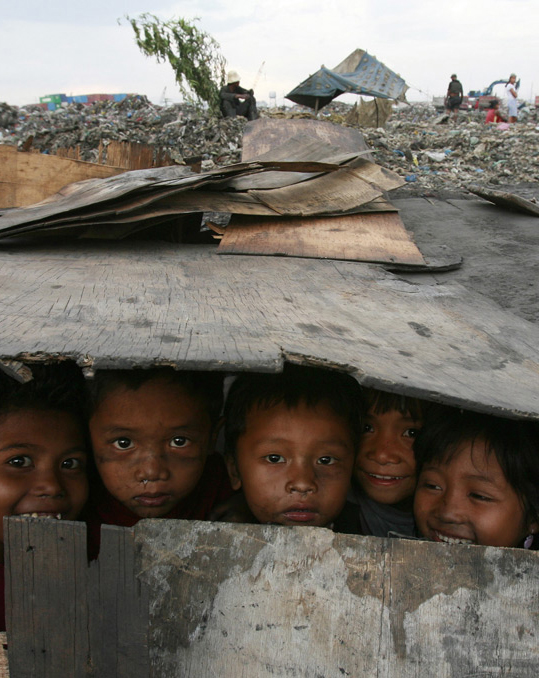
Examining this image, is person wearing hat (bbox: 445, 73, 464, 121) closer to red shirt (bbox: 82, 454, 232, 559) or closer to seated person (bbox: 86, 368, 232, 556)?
red shirt (bbox: 82, 454, 232, 559)

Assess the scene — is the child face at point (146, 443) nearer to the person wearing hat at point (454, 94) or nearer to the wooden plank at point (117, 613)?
the wooden plank at point (117, 613)

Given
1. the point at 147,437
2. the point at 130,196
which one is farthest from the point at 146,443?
the point at 130,196

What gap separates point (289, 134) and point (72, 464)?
9.01 feet

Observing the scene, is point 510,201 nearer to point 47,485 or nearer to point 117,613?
point 47,485

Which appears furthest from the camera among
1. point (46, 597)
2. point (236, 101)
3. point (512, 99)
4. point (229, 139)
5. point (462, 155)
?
point (512, 99)

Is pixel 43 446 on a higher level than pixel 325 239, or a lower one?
lower

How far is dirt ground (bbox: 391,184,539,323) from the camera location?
206 centimetres

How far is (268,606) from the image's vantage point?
3.60 feet

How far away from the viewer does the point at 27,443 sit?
5.18ft

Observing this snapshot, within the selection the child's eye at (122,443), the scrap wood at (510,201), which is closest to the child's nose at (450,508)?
the child's eye at (122,443)

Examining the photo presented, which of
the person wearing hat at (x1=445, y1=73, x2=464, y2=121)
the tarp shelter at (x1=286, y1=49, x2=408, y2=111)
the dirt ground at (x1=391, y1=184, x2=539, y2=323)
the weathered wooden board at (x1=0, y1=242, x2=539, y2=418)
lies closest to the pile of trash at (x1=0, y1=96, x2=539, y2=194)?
the tarp shelter at (x1=286, y1=49, x2=408, y2=111)

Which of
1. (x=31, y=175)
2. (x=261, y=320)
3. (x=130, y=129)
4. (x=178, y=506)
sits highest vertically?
(x=130, y=129)

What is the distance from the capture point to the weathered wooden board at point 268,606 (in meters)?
1.05

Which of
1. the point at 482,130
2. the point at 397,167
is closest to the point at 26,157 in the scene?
the point at 397,167
